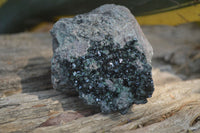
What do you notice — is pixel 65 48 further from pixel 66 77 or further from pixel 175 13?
pixel 175 13

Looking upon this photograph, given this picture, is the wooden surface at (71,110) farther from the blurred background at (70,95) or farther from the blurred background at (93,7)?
the blurred background at (93,7)

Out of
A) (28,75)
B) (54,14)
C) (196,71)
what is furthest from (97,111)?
(196,71)

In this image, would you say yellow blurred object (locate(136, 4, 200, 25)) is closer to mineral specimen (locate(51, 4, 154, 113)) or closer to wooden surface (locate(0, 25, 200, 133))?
mineral specimen (locate(51, 4, 154, 113))

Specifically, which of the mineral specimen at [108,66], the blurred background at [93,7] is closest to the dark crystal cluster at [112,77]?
the mineral specimen at [108,66]

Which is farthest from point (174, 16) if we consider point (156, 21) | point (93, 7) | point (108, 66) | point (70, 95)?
point (70, 95)

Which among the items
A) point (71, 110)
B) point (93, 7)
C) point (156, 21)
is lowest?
point (71, 110)

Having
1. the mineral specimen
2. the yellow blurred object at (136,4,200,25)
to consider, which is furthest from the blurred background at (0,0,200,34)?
the mineral specimen

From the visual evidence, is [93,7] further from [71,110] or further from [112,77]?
[71,110]
